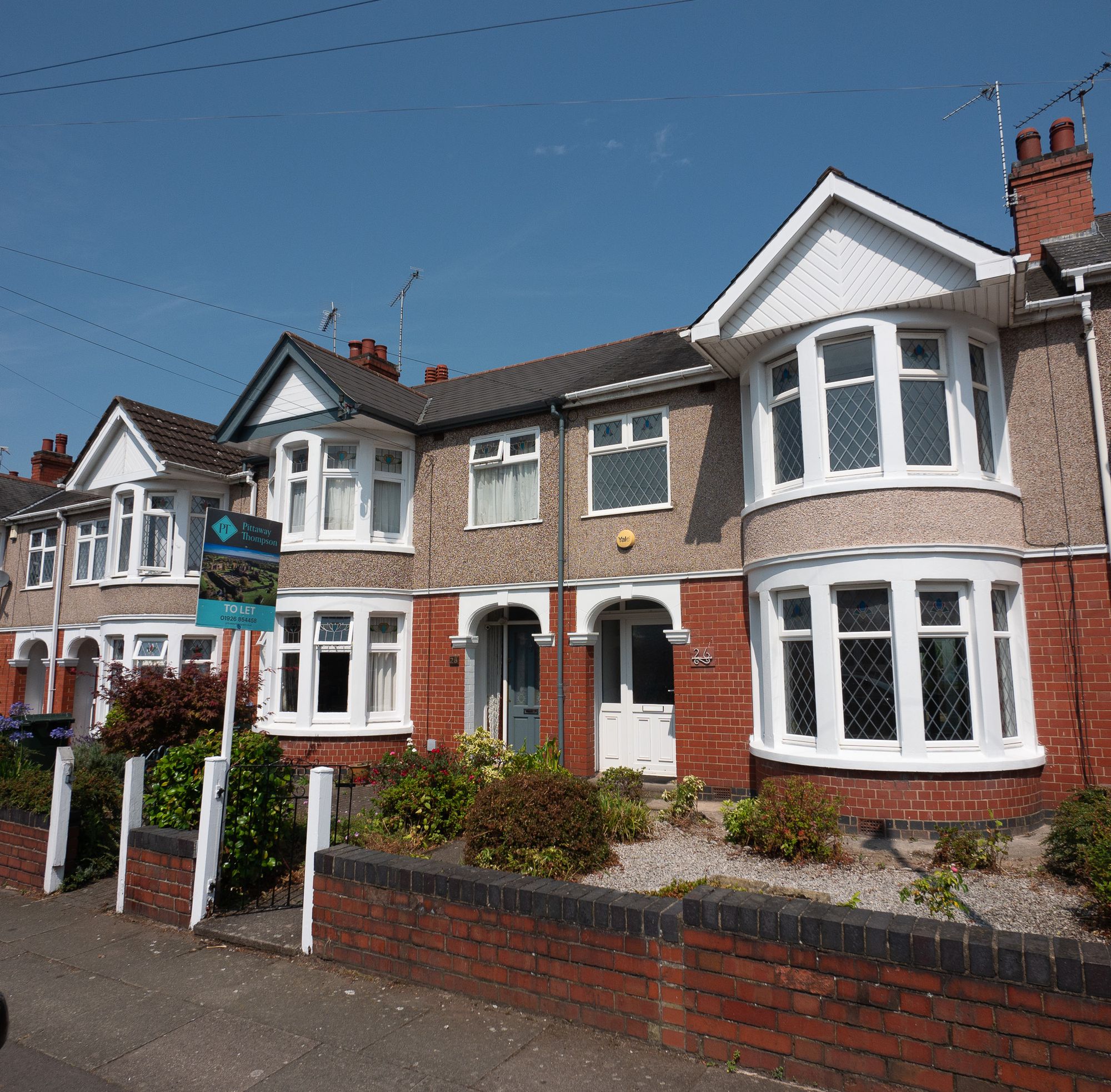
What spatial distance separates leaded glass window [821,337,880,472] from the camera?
9062mm

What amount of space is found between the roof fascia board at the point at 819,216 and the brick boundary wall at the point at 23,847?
350 inches

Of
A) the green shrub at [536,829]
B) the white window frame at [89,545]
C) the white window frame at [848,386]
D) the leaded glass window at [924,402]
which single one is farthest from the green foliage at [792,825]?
the white window frame at [89,545]

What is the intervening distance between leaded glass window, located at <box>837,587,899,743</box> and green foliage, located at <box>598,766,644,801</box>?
250cm

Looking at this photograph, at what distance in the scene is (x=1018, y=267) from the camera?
26.8 ft

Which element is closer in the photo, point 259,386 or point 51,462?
point 259,386

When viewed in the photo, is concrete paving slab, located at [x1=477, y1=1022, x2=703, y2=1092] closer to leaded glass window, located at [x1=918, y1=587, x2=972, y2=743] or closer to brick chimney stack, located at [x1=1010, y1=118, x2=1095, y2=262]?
leaded glass window, located at [x1=918, y1=587, x2=972, y2=743]

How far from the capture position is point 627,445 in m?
12.0

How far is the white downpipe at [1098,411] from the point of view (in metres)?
8.60

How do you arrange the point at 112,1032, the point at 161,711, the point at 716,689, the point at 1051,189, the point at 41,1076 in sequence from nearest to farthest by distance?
the point at 41,1076 → the point at 112,1032 → the point at 716,689 → the point at 1051,189 → the point at 161,711

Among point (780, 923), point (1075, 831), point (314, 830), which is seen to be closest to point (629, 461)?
point (1075, 831)

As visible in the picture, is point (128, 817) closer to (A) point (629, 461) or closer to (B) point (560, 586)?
(B) point (560, 586)

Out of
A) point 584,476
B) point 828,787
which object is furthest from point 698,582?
point 828,787

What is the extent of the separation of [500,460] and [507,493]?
0.57 m

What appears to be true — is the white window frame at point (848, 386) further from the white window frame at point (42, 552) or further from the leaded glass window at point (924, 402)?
the white window frame at point (42, 552)
